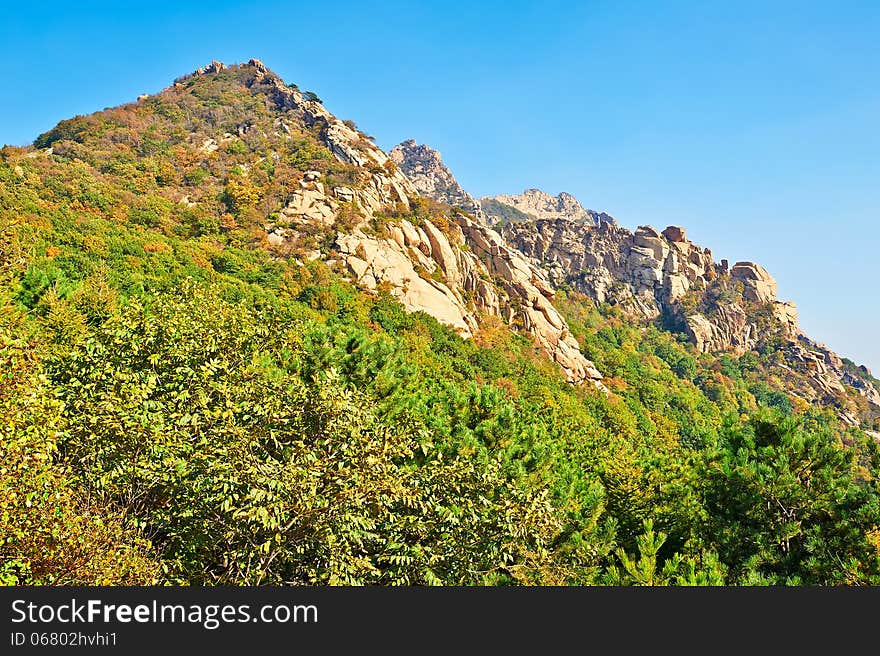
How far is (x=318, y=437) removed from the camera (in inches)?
334

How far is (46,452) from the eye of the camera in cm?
730

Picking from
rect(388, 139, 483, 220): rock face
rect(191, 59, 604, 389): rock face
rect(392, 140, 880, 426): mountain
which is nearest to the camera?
rect(191, 59, 604, 389): rock face

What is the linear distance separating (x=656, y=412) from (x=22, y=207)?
63889 mm

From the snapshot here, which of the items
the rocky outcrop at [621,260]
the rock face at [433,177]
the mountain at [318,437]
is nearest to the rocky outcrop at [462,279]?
the mountain at [318,437]

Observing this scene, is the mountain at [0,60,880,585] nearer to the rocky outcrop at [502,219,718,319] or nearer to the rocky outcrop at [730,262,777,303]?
the rocky outcrop at [502,219,718,319]

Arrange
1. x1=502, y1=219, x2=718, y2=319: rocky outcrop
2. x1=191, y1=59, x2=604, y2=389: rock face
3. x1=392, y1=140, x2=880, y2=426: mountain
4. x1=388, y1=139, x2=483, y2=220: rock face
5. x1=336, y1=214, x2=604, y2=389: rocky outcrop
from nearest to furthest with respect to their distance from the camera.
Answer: x1=336, y1=214, x2=604, y2=389: rocky outcrop
x1=191, y1=59, x2=604, y2=389: rock face
x1=392, y1=140, x2=880, y2=426: mountain
x1=502, y1=219, x2=718, y2=319: rocky outcrop
x1=388, y1=139, x2=483, y2=220: rock face

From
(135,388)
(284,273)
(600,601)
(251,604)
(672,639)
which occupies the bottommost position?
→ (672,639)

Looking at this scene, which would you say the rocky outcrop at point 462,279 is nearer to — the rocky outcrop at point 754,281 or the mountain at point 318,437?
the mountain at point 318,437

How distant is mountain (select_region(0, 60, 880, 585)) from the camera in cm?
A: 754

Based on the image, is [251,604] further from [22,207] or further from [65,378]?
[22,207]

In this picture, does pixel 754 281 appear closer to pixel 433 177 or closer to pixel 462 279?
pixel 462 279

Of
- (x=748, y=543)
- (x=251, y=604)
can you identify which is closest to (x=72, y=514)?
(x=251, y=604)

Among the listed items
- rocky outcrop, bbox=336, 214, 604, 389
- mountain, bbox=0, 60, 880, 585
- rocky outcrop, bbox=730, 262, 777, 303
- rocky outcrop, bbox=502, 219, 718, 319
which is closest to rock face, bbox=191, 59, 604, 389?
rocky outcrop, bbox=336, 214, 604, 389

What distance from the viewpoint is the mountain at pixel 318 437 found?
24.7 feet
